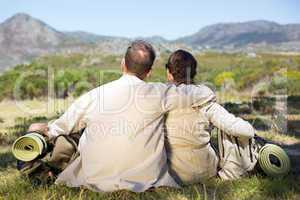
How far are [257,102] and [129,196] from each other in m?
9.27

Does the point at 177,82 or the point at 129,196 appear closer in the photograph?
the point at 129,196

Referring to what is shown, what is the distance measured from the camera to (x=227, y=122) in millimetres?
4238

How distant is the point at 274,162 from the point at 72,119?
202 centimetres

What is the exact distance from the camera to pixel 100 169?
381 centimetres

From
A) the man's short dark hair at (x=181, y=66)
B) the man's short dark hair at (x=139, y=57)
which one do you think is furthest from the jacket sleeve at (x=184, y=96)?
the man's short dark hair at (x=139, y=57)

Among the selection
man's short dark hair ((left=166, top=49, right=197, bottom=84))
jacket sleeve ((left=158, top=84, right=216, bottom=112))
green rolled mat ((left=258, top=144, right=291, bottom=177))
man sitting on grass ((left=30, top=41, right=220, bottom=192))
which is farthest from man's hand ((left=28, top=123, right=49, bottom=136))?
green rolled mat ((left=258, top=144, right=291, bottom=177))

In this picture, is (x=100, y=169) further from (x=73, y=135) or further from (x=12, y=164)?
(x=12, y=164)

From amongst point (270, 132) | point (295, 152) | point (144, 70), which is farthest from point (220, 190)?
point (270, 132)

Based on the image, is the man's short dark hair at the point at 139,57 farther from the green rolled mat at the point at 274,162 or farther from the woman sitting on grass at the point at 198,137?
the green rolled mat at the point at 274,162

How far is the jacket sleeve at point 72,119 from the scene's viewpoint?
3.93 metres

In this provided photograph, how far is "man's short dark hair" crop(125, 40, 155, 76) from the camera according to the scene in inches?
153

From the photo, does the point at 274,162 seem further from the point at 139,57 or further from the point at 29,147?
the point at 29,147

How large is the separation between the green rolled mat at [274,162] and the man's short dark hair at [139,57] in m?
1.47

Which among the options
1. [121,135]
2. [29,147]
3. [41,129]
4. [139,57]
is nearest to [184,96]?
[139,57]
